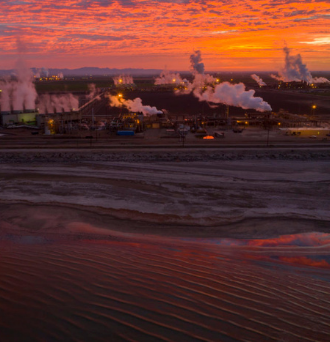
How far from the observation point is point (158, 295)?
448 cm

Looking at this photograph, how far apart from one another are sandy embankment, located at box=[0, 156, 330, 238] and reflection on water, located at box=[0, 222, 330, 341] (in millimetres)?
2774

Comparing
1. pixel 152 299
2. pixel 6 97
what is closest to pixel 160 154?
pixel 152 299

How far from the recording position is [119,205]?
39.1 feet

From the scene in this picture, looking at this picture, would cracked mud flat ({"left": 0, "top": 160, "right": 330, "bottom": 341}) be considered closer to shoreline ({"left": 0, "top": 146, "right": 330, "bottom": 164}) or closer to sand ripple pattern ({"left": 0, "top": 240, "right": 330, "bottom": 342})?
sand ripple pattern ({"left": 0, "top": 240, "right": 330, "bottom": 342})

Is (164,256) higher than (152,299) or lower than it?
lower

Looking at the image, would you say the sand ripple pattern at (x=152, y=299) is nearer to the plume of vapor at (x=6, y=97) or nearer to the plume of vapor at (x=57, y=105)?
the plume of vapor at (x=6, y=97)

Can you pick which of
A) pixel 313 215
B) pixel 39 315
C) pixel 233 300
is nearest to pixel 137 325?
pixel 39 315

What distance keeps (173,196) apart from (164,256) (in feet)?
21.5

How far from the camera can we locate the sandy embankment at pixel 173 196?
33.3ft

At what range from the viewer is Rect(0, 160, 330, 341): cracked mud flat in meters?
3.83

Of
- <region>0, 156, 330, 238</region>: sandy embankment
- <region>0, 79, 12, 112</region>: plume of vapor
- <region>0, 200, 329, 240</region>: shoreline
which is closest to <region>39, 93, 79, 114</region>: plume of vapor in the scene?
<region>0, 79, 12, 112</region>: plume of vapor

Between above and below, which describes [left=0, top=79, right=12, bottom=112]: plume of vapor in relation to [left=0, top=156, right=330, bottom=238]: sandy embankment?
above

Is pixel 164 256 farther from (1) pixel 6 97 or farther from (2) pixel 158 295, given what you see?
(1) pixel 6 97

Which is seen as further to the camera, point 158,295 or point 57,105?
point 57,105
